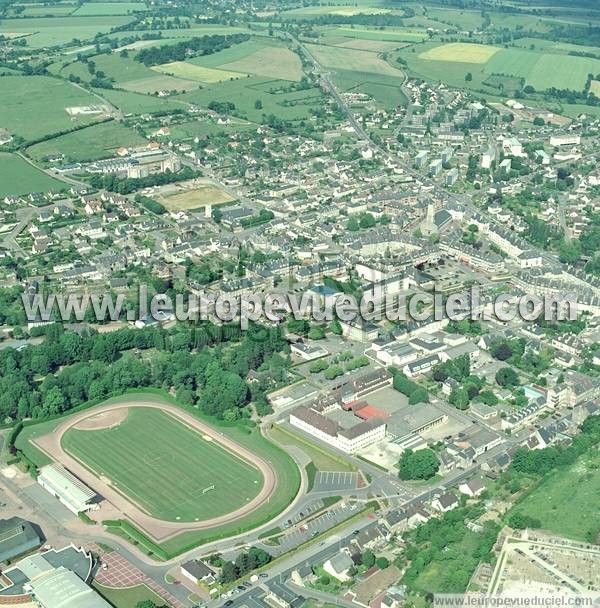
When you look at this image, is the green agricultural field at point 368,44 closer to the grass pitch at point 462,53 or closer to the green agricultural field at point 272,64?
the grass pitch at point 462,53

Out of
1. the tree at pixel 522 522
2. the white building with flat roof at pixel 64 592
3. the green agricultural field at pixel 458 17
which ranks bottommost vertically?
the white building with flat roof at pixel 64 592

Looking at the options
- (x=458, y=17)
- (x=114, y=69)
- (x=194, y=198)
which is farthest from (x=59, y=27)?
(x=194, y=198)

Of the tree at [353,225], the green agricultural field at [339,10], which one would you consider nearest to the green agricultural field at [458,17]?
the green agricultural field at [339,10]

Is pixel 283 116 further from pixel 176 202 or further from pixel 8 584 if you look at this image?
pixel 8 584

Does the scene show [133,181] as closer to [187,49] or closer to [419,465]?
[419,465]

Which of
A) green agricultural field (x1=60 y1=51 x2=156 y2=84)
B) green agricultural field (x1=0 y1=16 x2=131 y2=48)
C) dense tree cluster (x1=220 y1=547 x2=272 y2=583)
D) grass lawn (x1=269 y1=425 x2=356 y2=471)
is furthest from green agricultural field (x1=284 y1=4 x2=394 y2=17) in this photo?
dense tree cluster (x1=220 y1=547 x2=272 y2=583)
